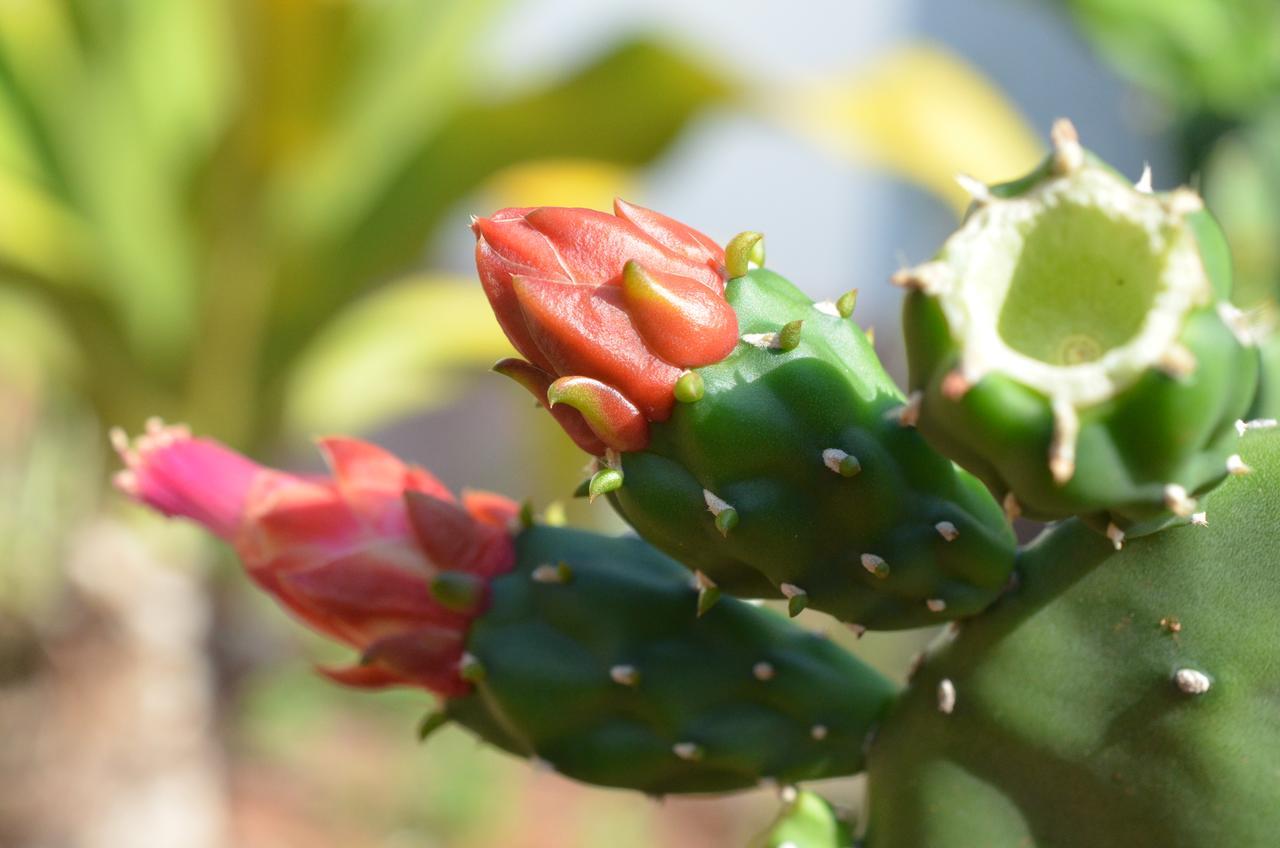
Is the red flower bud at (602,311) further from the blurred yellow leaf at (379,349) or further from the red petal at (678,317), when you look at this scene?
the blurred yellow leaf at (379,349)

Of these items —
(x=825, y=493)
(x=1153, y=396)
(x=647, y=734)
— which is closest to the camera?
(x=1153, y=396)

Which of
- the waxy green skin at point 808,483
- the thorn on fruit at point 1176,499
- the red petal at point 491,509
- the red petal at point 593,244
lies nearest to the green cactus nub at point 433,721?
the red petal at point 491,509

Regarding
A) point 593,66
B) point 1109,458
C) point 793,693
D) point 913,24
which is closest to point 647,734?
point 793,693

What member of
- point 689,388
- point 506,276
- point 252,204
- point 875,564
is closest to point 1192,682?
point 875,564

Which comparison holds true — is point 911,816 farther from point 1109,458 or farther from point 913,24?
point 913,24

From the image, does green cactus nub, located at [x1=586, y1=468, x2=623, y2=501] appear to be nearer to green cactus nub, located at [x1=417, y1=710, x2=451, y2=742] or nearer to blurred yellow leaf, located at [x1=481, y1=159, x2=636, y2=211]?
green cactus nub, located at [x1=417, y1=710, x2=451, y2=742]

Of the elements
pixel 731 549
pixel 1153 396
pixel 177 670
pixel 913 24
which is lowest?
pixel 177 670

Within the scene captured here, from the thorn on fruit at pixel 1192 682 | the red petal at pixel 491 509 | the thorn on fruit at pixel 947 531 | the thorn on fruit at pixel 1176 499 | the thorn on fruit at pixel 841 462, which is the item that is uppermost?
the thorn on fruit at pixel 1176 499
